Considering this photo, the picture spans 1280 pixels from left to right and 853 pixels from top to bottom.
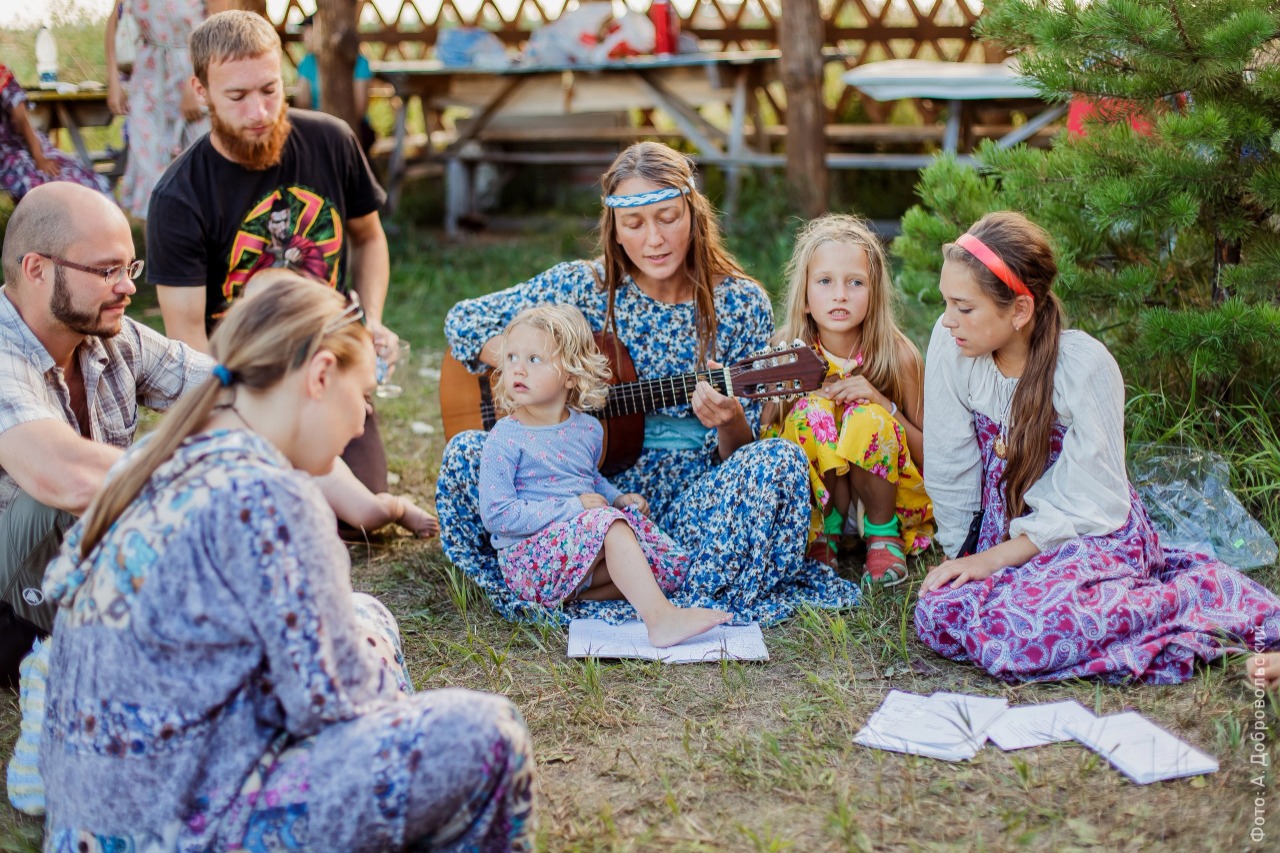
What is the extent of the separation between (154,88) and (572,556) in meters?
4.39

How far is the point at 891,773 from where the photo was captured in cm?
228

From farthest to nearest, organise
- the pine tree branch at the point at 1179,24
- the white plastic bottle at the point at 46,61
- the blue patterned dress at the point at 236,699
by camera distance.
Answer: the white plastic bottle at the point at 46,61 < the pine tree branch at the point at 1179,24 < the blue patterned dress at the point at 236,699

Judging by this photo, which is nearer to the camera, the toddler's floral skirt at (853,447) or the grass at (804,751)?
the grass at (804,751)

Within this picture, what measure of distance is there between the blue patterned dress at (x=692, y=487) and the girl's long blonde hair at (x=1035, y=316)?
55 centimetres

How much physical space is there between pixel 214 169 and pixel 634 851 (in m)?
2.50

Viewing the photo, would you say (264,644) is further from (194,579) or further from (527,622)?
(527,622)

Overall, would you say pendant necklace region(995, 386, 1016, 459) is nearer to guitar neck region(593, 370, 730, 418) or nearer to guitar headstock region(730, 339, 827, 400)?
guitar headstock region(730, 339, 827, 400)

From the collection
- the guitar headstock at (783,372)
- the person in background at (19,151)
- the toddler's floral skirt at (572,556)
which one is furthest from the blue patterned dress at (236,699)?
the person in background at (19,151)

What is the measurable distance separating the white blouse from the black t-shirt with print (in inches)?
78.6

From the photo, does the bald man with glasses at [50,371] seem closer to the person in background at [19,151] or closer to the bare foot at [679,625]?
the bare foot at [679,625]

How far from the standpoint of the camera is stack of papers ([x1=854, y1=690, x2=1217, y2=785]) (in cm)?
225

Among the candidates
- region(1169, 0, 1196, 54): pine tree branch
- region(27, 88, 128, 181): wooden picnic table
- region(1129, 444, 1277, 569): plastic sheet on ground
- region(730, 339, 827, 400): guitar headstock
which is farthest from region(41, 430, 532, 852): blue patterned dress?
region(27, 88, 128, 181): wooden picnic table

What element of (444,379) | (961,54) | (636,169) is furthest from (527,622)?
(961,54)

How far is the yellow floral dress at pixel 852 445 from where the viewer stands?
3.21 m
